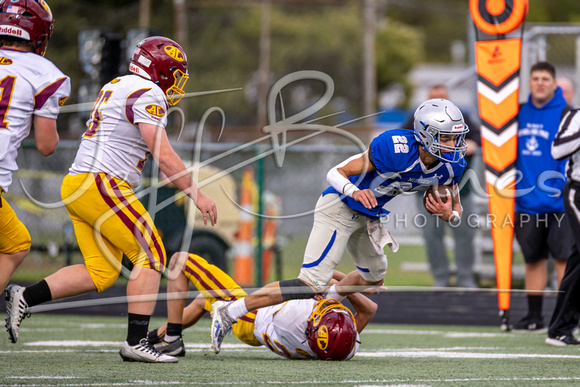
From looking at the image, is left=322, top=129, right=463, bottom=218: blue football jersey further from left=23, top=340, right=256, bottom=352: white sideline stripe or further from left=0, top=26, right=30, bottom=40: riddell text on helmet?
left=0, top=26, right=30, bottom=40: riddell text on helmet

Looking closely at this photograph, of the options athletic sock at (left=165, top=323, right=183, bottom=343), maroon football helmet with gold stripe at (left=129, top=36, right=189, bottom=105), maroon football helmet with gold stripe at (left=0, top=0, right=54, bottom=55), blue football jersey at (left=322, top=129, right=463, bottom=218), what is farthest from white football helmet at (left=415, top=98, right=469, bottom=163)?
maroon football helmet with gold stripe at (left=0, top=0, right=54, bottom=55)

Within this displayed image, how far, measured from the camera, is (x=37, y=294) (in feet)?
15.9

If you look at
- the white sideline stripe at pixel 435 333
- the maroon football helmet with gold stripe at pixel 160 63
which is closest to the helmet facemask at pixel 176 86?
the maroon football helmet with gold stripe at pixel 160 63

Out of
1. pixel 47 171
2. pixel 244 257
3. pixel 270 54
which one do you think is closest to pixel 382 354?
pixel 244 257

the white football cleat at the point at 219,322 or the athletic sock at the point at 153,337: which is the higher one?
the white football cleat at the point at 219,322

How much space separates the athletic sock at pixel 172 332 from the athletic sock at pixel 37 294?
781 mm

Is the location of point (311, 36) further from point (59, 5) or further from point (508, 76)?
point (508, 76)

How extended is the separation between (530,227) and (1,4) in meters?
4.79

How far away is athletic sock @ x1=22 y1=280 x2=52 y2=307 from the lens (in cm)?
483

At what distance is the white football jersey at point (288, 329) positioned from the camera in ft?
16.8

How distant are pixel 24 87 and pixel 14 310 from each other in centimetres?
127

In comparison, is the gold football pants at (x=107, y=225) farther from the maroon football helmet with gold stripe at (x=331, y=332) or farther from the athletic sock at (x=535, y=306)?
the athletic sock at (x=535, y=306)

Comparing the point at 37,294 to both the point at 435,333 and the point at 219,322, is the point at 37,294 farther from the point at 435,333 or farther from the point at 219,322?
the point at 435,333

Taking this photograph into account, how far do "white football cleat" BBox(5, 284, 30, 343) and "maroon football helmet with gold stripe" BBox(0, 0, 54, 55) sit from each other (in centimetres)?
141
